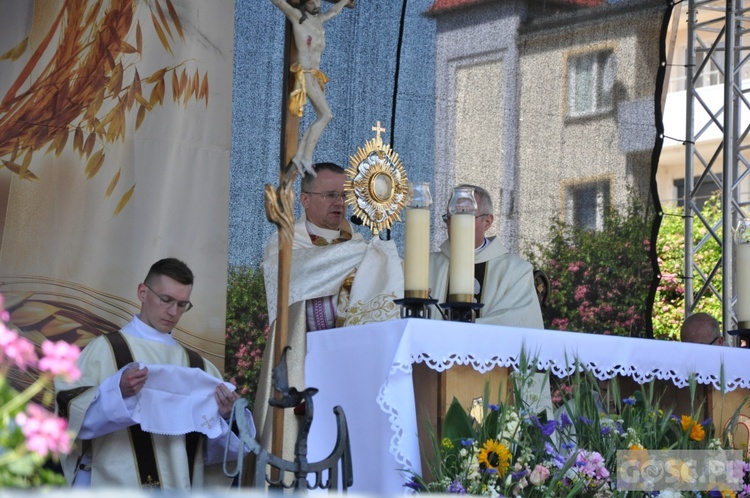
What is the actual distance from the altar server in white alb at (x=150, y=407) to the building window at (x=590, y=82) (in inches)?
129

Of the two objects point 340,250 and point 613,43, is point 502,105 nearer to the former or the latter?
point 613,43

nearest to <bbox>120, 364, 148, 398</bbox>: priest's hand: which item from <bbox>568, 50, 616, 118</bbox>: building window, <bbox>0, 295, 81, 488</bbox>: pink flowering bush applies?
<bbox>0, 295, 81, 488</bbox>: pink flowering bush

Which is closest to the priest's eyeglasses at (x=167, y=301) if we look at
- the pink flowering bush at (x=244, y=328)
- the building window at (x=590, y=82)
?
the pink flowering bush at (x=244, y=328)

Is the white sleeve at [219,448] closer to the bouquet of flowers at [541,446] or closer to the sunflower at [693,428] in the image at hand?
the bouquet of flowers at [541,446]

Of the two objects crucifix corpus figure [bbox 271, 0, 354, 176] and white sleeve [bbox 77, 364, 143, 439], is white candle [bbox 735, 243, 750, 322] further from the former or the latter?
white sleeve [bbox 77, 364, 143, 439]

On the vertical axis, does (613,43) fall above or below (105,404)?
above

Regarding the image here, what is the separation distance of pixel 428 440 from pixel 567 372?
18.3 inches

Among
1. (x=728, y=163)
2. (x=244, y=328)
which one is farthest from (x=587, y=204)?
(x=244, y=328)

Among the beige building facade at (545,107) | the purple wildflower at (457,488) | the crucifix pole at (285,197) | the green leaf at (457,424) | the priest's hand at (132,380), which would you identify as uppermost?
the beige building facade at (545,107)

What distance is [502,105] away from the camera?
6926 millimetres

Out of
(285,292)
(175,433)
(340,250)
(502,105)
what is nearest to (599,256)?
(502,105)

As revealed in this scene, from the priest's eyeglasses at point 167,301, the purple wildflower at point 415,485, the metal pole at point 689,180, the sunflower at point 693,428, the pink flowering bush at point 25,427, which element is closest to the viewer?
the pink flowering bush at point 25,427

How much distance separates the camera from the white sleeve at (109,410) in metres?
3.98

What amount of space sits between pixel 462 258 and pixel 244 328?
274 cm
